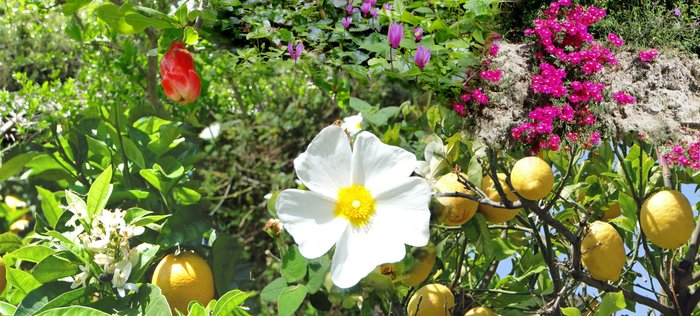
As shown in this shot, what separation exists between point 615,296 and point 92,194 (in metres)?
0.58

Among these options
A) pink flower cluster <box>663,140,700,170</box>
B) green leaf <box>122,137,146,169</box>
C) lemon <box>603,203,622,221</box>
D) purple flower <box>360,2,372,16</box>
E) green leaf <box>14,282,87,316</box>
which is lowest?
green leaf <box>14,282,87,316</box>

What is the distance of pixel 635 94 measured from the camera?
4.76 feet

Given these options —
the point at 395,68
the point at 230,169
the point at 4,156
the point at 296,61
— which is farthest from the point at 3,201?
the point at 395,68

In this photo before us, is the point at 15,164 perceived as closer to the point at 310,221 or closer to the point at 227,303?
the point at 227,303

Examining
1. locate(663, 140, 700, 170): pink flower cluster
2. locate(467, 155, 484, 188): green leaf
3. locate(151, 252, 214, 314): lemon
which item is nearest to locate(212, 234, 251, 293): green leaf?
locate(151, 252, 214, 314): lemon

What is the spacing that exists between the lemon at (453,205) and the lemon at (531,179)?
8 centimetres

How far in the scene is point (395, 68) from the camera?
1.29 m

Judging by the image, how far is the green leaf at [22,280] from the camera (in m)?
0.92

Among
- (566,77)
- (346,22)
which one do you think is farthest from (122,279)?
(566,77)

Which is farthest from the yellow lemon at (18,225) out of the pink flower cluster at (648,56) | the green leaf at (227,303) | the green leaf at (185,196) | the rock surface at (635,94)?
the pink flower cluster at (648,56)

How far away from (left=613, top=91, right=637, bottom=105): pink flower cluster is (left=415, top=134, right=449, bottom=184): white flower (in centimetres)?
67

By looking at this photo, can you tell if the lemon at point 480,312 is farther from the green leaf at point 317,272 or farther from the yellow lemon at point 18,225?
the yellow lemon at point 18,225

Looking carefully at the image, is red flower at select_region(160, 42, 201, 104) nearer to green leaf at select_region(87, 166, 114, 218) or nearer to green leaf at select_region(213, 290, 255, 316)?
green leaf at select_region(87, 166, 114, 218)

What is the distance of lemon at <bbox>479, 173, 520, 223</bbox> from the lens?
88cm
